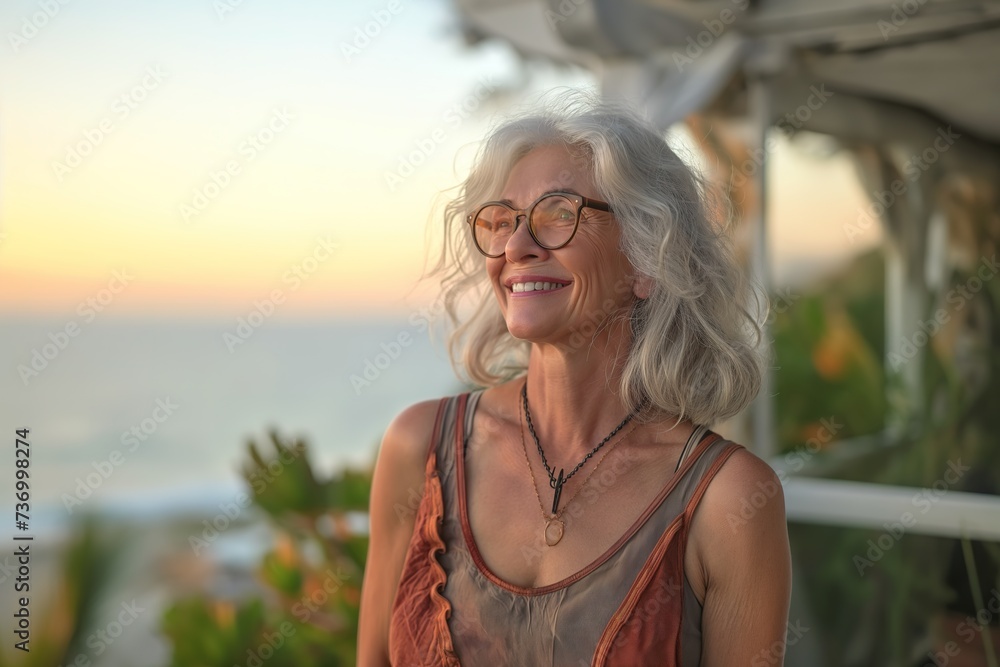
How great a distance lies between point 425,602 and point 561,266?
0.66 m

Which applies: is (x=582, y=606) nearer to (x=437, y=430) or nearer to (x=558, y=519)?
(x=558, y=519)

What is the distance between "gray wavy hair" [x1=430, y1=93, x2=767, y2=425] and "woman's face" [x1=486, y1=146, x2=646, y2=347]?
1.0 inches

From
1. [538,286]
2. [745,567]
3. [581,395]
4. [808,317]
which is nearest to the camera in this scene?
[745,567]

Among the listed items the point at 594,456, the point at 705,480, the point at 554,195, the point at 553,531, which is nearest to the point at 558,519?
the point at 553,531

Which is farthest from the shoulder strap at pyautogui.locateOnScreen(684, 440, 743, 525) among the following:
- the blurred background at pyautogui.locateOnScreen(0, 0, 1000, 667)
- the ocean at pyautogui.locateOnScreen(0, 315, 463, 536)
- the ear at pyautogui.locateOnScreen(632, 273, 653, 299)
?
the ocean at pyautogui.locateOnScreen(0, 315, 463, 536)

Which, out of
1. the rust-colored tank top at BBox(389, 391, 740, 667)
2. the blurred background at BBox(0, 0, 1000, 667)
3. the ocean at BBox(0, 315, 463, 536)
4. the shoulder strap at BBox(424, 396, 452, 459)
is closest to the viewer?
the rust-colored tank top at BBox(389, 391, 740, 667)

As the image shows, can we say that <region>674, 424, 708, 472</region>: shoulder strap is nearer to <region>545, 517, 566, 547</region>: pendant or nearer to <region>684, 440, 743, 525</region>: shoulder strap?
<region>684, 440, 743, 525</region>: shoulder strap

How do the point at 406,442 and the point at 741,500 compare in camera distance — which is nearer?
the point at 741,500

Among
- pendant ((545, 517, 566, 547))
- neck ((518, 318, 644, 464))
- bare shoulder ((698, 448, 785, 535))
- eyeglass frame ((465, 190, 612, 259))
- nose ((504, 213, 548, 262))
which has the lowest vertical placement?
pendant ((545, 517, 566, 547))

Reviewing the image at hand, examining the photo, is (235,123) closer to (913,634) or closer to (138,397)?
(138,397)

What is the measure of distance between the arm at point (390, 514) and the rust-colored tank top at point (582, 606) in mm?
146

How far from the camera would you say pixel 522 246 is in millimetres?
1519

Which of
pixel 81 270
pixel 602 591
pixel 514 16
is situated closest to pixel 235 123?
pixel 81 270

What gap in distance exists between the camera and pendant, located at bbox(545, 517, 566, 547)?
5.04ft
